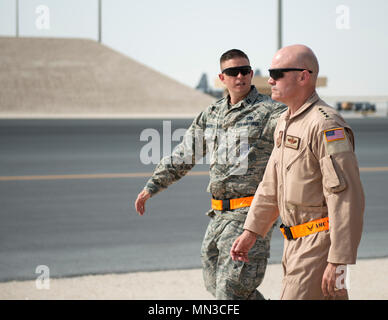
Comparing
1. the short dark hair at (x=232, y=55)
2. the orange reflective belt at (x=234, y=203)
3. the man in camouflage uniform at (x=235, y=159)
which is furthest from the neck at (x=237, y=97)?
the orange reflective belt at (x=234, y=203)

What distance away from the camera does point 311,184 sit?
126 inches

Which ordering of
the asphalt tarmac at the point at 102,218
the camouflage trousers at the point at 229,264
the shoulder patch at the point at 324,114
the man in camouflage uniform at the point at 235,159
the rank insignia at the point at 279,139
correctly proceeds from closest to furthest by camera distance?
the shoulder patch at the point at 324,114 < the rank insignia at the point at 279,139 < the camouflage trousers at the point at 229,264 < the man in camouflage uniform at the point at 235,159 < the asphalt tarmac at the point at 102,218

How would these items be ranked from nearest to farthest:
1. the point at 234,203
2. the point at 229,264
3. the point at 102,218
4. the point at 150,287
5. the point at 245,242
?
the point at 245,242, the point at 229,264, the point at 234,203, the point at 150,287, the point at 102,218

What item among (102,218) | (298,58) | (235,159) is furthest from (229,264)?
(102,218)

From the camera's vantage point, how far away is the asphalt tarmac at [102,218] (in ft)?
22.9

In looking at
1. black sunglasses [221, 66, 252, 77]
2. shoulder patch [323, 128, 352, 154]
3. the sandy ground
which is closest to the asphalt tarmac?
the sandy ground

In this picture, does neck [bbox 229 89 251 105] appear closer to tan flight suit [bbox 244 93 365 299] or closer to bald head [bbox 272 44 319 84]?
tan flight suit [bbox 244 93 365 299]

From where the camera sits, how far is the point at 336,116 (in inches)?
124

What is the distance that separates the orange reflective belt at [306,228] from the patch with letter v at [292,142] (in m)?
0.38

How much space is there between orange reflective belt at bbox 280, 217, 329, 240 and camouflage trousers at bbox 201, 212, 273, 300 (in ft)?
3.59

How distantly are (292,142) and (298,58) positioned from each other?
43 centimetres

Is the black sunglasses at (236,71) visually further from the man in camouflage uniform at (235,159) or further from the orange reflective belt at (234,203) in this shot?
the orange reflective belt at (234,203)

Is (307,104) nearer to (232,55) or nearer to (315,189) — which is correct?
(315,189)
